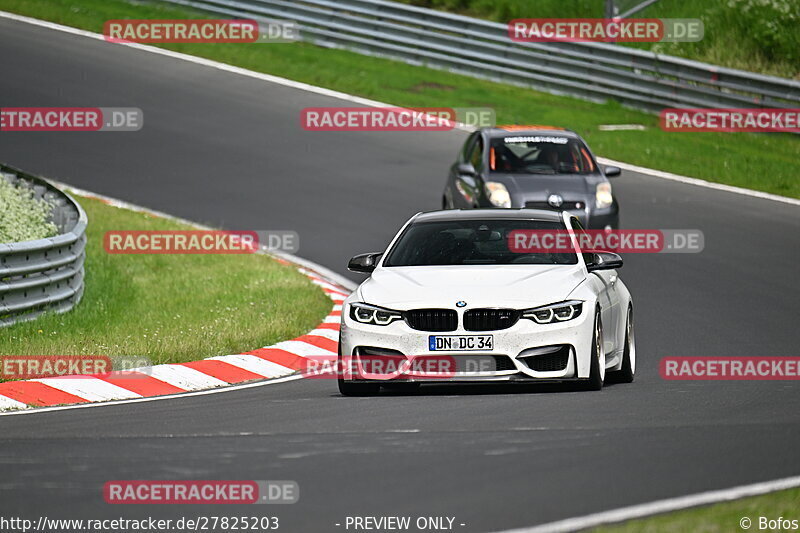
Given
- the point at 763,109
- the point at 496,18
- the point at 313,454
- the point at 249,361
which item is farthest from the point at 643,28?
the point at 313,454

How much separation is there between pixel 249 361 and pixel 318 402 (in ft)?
8.96

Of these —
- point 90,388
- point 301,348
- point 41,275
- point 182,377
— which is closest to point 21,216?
point 41,275

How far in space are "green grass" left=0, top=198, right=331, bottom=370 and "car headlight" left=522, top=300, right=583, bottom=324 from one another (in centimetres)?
383

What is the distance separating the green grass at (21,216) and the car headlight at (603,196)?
21.7 feet

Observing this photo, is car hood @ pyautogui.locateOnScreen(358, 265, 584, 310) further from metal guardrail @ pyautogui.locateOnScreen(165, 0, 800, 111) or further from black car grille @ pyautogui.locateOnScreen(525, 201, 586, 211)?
metal guardrail @ pyautogui.locateOnScreen(165, 0, 800, 111)

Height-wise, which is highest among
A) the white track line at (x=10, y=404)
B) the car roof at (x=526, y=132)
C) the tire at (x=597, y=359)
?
the car roof at (x=526, y=132)

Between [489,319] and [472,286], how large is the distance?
33 cm

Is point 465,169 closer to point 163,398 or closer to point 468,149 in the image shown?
point 468,149

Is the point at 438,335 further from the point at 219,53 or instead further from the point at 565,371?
the point at 219,53

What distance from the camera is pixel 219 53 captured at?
33281 mm

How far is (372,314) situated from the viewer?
11.2 meters

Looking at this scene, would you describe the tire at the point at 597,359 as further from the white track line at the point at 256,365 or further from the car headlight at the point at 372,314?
the white track line at the point at 256,365

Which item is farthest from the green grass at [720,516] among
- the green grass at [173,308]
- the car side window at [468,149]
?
the car side window at [468,149]

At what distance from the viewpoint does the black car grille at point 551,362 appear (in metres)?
11.0
